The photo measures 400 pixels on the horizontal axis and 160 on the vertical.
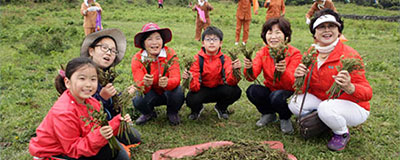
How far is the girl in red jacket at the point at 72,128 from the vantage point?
2488 mm

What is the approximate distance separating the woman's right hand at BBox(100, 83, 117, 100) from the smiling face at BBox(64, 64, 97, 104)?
0.36 metres

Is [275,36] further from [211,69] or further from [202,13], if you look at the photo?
[202,13]

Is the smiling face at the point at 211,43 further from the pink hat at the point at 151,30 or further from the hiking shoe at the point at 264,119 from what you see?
the hiking shoe at the point at 264,119

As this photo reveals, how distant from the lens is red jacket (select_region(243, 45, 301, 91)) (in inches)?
144

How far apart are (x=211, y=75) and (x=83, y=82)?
6.27ft

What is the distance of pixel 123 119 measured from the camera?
2.74 meters

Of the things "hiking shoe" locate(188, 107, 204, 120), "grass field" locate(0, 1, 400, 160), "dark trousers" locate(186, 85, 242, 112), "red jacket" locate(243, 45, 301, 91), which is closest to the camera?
"grass field" locate(0, 1, 400, 160)

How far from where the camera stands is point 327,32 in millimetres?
3312

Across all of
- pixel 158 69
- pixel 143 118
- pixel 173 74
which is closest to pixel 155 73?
pixel 158 69

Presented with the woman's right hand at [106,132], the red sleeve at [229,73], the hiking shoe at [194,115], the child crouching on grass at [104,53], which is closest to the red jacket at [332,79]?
the red sleeve at [229,73]

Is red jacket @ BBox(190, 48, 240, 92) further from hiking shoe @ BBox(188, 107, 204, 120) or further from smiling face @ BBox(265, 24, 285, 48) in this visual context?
smiling face @ BBox(265, 24, 285, 48)

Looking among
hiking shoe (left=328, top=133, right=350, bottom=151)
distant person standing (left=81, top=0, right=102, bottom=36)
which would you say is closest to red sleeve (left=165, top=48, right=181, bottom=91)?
hiking shoe (left=328, top=133, right=350, bottom=151)

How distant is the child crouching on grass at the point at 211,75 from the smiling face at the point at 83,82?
1500mm

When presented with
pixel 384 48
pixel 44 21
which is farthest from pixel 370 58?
pixel 44 21
